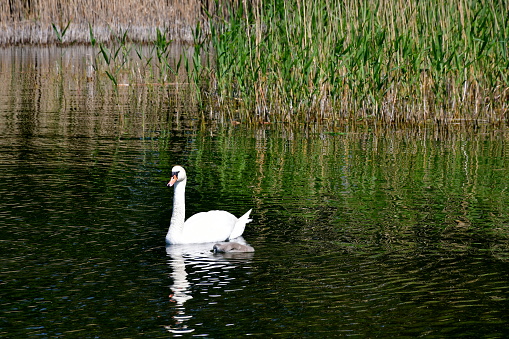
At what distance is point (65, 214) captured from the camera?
8.34 metres

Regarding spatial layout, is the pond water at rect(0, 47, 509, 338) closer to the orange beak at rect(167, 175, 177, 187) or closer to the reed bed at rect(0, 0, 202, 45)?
the orange beak at rect(167, 175, 177, 187)

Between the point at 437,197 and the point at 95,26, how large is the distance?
23.2 meters

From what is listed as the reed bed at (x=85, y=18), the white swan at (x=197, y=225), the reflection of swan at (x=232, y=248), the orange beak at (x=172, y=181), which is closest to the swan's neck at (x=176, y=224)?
the white swan at (x=197, y=225)

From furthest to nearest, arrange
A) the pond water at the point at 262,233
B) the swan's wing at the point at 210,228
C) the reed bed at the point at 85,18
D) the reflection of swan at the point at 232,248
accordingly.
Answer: the reed bed at the point at 85,18
the swan's wing at the point at 210,228
the reflection of swan at the point at 232,248
the pond water at the point at 262,233

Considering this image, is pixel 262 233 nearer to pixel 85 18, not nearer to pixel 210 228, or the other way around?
pixel 210 228

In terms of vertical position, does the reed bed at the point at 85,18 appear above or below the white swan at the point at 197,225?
above

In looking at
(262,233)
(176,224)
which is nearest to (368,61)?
(262,233)

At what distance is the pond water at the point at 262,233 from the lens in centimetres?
559

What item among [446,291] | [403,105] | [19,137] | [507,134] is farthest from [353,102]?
[446,291]

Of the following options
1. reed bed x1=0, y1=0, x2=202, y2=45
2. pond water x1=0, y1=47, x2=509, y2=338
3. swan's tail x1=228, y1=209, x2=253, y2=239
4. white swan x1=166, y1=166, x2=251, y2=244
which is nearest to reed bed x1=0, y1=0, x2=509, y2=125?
pond water x1=0, y1=47, x2=509, y2=338

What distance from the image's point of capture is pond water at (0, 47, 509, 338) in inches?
220

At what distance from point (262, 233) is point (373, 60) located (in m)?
6.07

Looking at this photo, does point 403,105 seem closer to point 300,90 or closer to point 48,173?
point 300,90

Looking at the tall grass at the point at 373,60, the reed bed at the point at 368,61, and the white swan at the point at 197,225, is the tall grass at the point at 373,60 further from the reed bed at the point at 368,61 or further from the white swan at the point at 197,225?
the white swan at the point at 197,225
